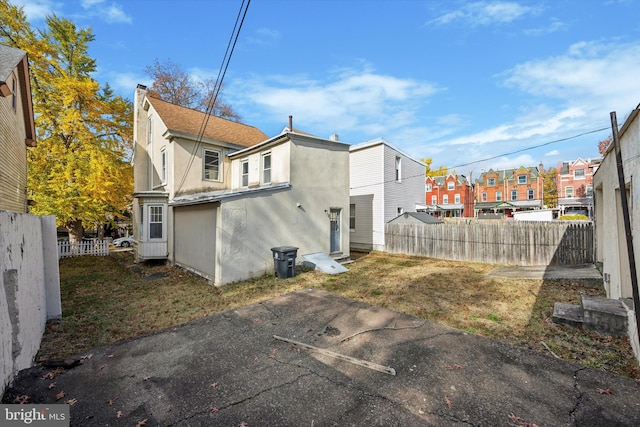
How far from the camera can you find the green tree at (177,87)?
79.4ft

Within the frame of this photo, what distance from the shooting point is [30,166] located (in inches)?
553

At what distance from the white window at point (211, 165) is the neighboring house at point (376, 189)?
8.44m

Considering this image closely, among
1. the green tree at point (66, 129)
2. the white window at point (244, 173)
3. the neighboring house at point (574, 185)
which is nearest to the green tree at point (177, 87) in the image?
the green tree at point (66, 129)

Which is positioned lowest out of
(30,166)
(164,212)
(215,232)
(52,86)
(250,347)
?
(250,347)

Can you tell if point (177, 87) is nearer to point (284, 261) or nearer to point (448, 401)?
point (284, 261)

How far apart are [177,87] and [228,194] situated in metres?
21.6

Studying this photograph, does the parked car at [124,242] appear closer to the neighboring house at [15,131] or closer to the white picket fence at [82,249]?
the white picket fence at [82,249]

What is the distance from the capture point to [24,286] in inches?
166

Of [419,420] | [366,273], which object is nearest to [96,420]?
[419,420]

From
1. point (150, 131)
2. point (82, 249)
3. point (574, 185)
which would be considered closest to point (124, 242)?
point (82, 249)

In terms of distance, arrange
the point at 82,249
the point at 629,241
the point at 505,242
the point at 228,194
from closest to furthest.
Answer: the point at 629,241, the point at 228,194, the point at 505,242, the point at 82,249

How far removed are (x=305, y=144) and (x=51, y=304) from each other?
9069mm

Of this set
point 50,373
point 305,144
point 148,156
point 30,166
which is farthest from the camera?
point 148,156

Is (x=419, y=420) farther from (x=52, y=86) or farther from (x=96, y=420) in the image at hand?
(x=52, y=86)
